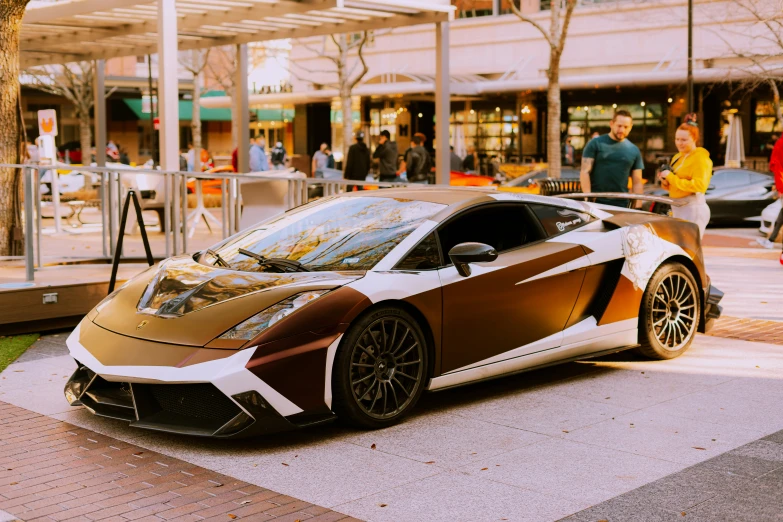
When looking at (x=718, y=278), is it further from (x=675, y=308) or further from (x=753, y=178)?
(x=753, y=178)

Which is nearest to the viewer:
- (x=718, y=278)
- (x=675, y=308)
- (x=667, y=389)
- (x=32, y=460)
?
(x=32, y=460)

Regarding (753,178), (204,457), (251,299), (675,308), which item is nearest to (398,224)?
(251,299)

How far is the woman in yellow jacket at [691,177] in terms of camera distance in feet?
31.7

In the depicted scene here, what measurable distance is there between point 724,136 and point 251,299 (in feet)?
105

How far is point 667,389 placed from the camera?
23.3 ft

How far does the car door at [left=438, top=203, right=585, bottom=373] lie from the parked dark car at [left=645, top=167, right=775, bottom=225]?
14985 millimetres

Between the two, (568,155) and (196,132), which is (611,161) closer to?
(568,155)

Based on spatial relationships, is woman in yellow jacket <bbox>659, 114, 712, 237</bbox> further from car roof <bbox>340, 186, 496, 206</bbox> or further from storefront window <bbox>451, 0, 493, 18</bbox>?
storefront window <bbox>451, 0, 493, 18</bbox>

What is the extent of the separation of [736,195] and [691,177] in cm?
1292

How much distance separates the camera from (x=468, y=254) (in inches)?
250

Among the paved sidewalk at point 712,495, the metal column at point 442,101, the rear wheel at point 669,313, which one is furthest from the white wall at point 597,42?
the paved sidewalk at point 712,495

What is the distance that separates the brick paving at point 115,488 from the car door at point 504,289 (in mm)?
1832

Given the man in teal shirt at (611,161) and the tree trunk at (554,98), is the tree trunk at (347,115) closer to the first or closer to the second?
the tree trunk at (554,98)

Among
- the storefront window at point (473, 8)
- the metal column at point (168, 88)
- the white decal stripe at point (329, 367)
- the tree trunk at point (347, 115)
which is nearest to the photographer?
the white decal stripe at point (329, 367)
